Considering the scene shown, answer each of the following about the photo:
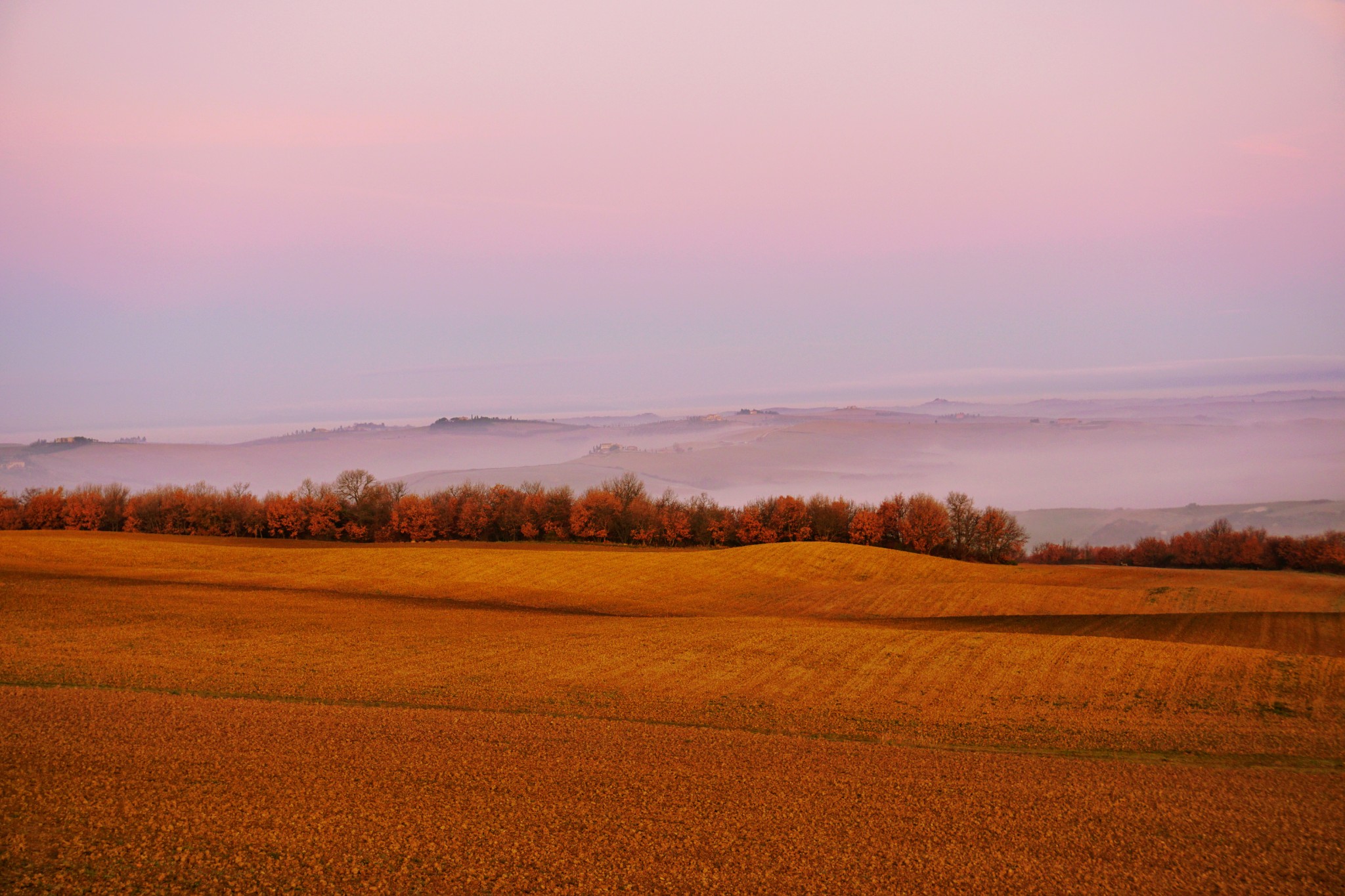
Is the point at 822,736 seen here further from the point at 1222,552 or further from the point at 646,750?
the point at 1222,552

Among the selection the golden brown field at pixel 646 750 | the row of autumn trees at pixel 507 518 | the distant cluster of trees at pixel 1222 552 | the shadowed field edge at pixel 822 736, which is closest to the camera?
the golden brown field at pixel 646 750

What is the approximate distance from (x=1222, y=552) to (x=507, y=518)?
71339 millimetres

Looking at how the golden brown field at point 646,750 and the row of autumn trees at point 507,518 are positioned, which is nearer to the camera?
the golden brown field at point 646,750

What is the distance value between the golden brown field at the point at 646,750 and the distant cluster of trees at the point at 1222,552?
42017mm

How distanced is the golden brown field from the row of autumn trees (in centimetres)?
4559

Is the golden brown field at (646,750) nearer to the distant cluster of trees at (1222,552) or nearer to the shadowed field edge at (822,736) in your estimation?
the shadowed field edge at (822,736)

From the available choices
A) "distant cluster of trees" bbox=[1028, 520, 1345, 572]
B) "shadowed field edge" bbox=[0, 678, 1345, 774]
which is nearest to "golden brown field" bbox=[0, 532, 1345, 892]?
"shadowed field edge" bbox=[0, 678, 1345, 774]

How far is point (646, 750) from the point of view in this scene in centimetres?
1470

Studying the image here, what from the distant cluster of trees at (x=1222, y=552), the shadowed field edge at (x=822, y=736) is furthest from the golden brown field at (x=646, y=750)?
the distant cluster of trees at (x=1222, y=552)

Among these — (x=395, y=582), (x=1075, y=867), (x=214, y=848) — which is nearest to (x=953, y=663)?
(x=1075, y=867)

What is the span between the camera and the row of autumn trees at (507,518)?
79062 millimetres

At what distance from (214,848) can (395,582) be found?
31777mm

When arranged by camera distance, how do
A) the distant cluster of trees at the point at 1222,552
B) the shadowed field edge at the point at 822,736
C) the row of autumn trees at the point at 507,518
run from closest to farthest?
the shadowed field edge at the point at 822,736
the distant cluster of trees at the point at 1222,552
the row of autumn trees at the point at 507,518

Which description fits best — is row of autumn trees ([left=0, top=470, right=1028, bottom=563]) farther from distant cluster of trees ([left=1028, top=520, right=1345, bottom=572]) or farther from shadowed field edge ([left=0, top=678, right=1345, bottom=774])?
shadowed field edge ([left=0, top=678, right=1345, bottom=774])
